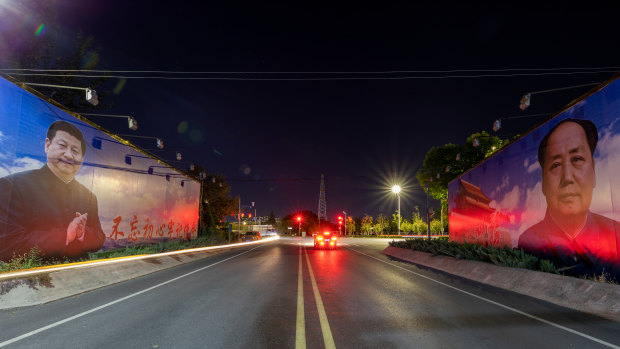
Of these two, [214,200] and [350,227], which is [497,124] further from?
[350,227]

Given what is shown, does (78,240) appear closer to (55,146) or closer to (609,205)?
(55,146)

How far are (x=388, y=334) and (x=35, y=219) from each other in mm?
13884

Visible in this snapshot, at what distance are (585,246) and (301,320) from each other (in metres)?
9.22

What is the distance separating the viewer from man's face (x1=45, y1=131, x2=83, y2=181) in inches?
546

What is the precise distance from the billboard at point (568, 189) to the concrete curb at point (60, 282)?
47.3 ft

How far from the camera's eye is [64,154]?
1470 cm

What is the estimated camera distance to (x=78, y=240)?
1584 centimetres

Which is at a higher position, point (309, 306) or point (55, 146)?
point (55, 146)

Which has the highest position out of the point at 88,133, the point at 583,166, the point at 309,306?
the point at 88,133

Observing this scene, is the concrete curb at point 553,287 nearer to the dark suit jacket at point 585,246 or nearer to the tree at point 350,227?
the dark suit jacket at point 585,246

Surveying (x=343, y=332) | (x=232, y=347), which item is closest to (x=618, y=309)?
(x=343, y=332)

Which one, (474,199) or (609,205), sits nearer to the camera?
(609,205)

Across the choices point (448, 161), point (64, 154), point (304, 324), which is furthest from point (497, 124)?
point (448, 161)

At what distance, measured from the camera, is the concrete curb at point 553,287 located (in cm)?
759
